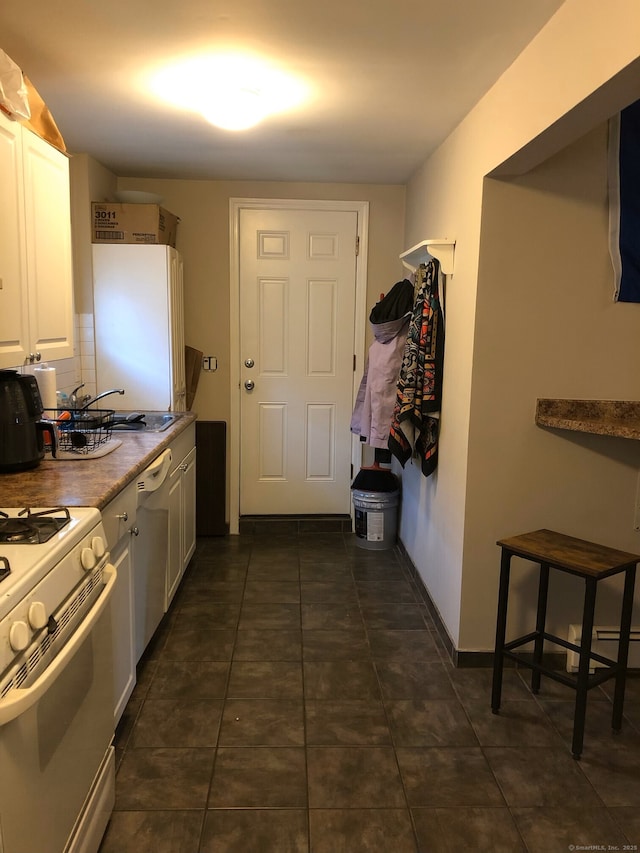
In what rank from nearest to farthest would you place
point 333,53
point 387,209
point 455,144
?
point 333,53, point 455,144, point 387,209

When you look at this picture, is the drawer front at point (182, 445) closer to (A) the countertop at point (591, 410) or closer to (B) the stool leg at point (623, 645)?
(A) the countertop at point (591, 410)

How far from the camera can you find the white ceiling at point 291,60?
1.84 meters

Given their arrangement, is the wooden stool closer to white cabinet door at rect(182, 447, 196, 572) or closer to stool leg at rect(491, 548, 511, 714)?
stool leg at rect(491, 548, 511, 714)

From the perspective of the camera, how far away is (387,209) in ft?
13.7

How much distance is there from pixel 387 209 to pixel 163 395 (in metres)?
1.90

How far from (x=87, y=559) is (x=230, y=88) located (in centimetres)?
182

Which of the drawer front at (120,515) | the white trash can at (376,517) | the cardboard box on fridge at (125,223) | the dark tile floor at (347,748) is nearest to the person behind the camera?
the dark tile floor at (347,748)

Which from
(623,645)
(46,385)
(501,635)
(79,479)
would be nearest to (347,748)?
(501,635)

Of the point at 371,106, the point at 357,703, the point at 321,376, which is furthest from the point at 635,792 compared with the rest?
the point at 321,376

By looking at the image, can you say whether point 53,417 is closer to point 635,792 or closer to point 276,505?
point 276,505

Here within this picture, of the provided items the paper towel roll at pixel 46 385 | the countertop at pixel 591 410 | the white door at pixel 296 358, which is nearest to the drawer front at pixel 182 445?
the paper towel roll at pixel 46 385

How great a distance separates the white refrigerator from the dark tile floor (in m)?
1.22

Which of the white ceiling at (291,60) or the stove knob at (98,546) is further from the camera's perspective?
the white ceiling at (291,60)

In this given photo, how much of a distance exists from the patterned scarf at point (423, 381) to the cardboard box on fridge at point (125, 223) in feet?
4.93
